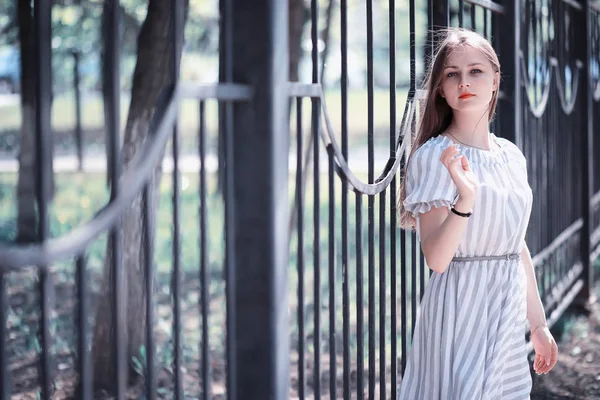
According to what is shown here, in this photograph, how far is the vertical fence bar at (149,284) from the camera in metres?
1.84

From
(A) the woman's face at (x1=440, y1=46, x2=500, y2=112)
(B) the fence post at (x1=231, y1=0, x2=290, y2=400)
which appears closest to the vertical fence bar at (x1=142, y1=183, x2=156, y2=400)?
(B) the fence post at (x1=231, y1=0, x2=290, y2=400)

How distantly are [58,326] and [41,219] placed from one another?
206 inches

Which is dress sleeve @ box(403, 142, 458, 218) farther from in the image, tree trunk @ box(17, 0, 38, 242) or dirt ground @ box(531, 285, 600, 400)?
tree trunk @ box(17, 0, 38, 242)

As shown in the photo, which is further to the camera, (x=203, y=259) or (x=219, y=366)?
(x=219, y=366)

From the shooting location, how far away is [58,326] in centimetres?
657

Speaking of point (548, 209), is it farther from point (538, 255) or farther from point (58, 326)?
point (58, 326)

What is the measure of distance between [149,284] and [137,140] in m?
3.14

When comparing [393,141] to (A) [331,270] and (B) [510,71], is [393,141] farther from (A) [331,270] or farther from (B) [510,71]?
(B) [510,71]

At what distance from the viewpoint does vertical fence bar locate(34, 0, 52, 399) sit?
154 centimetres

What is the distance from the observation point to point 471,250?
8.97 ft

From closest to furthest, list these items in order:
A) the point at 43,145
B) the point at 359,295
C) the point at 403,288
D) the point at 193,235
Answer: the point at 43,145 < the point at 359,295 < the point at 403,288 < the point at 193,235

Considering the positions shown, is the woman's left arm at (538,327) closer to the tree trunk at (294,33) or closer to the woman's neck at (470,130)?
the woman's neck at (470,130)

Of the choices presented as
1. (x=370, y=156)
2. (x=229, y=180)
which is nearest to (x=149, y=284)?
(x=229, y=180)

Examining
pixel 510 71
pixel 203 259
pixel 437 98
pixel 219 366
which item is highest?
pixel 510 71
